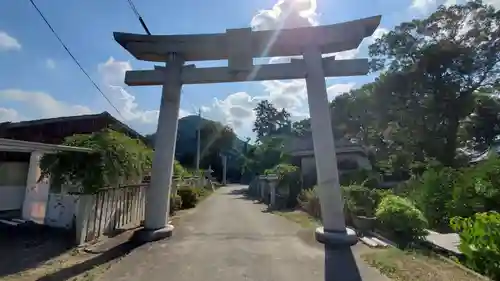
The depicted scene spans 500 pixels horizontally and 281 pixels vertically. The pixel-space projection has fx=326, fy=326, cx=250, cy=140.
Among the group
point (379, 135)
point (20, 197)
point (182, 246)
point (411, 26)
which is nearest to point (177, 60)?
point (182, 246)

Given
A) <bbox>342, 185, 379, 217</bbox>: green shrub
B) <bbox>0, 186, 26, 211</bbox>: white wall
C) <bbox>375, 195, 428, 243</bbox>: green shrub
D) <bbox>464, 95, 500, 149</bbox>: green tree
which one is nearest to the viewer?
<bbox>375, 195, 428, 243</bbox>: green shrub

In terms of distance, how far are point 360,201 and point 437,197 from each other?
6.97 ft

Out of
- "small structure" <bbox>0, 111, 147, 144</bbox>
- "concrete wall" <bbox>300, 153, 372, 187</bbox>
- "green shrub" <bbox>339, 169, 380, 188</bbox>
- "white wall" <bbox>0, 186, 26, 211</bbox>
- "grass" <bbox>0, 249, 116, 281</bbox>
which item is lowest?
"grass" <bbox>0, 249, 116, 281</bbox>

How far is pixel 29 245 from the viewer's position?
264 inches

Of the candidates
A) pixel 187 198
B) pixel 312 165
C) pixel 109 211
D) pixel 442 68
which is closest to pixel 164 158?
pixel 109 211

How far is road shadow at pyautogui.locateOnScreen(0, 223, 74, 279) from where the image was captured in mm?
5492

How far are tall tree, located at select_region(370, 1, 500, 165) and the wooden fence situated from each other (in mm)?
19502

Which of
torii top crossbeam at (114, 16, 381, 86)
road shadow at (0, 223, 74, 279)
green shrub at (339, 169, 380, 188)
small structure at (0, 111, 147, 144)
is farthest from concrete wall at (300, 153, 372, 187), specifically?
road shadow at (0, 223, 74, 279)

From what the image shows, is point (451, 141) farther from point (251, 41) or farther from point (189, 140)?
point (189, 140)

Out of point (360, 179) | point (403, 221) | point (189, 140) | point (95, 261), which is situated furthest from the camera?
point (189, 140)

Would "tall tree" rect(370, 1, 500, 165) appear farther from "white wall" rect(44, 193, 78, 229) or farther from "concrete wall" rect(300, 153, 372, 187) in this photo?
"white wall" rect(44, 193, 78, 229)

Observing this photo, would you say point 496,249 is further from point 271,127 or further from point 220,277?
point 271,127

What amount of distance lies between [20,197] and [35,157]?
4.90ft

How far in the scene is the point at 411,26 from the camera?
900 inches
